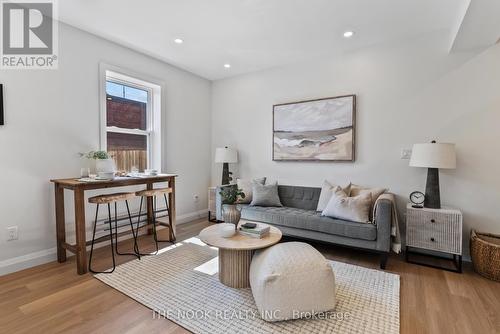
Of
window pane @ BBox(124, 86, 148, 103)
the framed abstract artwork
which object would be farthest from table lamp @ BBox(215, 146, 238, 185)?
window pane @ BBox(124, 86, 148, 103)

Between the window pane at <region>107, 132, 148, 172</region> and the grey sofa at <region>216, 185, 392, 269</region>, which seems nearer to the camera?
the grey sofa at <region>216, 185, 392, 269</region>

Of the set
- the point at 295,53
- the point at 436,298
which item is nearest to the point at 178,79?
the point at 295,53

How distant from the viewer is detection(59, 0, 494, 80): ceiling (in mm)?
2318

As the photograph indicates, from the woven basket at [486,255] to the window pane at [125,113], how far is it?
14.2 ft

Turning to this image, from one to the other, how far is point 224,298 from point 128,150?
8.31 feet

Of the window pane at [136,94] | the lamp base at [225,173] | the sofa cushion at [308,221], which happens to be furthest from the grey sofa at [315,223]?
the window pane at [136,94]

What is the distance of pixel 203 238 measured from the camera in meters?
2.15

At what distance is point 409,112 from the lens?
297 centimetres

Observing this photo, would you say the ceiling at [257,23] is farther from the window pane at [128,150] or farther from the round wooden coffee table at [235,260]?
the round wooden coffee table at [235,260]

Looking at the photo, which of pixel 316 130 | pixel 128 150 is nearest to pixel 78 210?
pixel 128 150

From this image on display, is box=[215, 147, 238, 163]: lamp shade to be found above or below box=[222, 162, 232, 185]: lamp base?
above

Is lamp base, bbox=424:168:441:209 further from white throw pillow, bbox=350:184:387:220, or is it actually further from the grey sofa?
the grey sofa

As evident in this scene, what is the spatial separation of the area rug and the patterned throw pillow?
1086mm

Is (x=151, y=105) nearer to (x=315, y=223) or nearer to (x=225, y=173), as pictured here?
(x=225, y=173)
